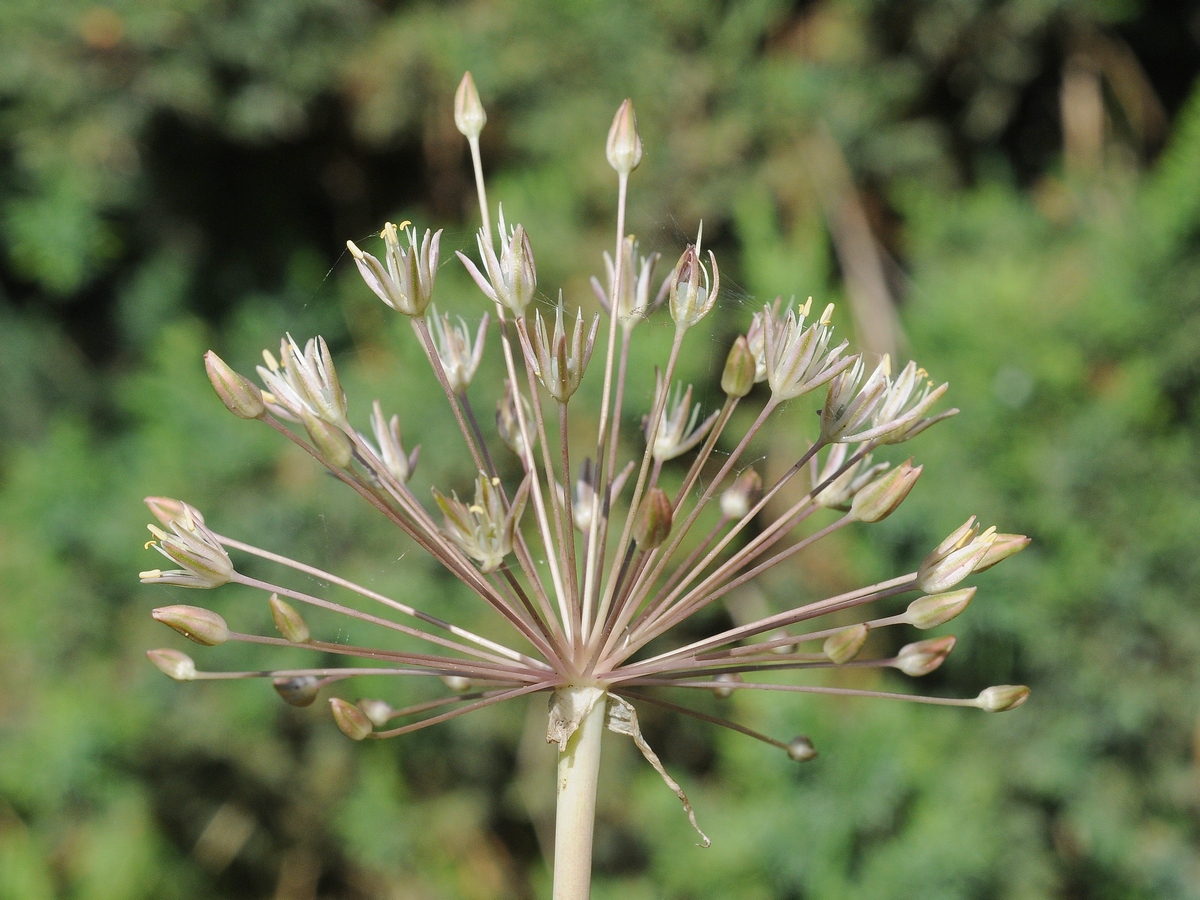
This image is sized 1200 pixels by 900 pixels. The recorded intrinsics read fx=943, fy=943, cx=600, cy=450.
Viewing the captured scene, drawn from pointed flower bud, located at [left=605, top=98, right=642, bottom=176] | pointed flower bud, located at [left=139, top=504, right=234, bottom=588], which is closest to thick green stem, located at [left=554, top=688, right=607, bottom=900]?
pointed flower bud, located at [left=139, top=504, right=234, bottom=588]

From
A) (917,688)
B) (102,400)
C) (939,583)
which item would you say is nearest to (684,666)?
(939,583)

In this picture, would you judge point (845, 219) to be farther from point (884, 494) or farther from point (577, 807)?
point (577, 807)

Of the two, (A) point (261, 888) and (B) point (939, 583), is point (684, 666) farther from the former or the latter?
(A) point (261, 888)

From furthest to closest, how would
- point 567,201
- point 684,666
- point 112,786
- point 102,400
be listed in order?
→ point 102,400
point 567,201
point 112,786
point 684,666

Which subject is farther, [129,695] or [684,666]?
[129,695]

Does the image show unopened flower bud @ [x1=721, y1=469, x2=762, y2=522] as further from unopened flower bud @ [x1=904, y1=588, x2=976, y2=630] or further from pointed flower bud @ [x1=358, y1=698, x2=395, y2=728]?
pointed flower bud @ [x1=358, y1=698, x2=395, y2=728]

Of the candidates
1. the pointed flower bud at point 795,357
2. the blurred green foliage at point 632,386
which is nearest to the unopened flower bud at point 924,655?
the pointed flower bud at point 795,357
